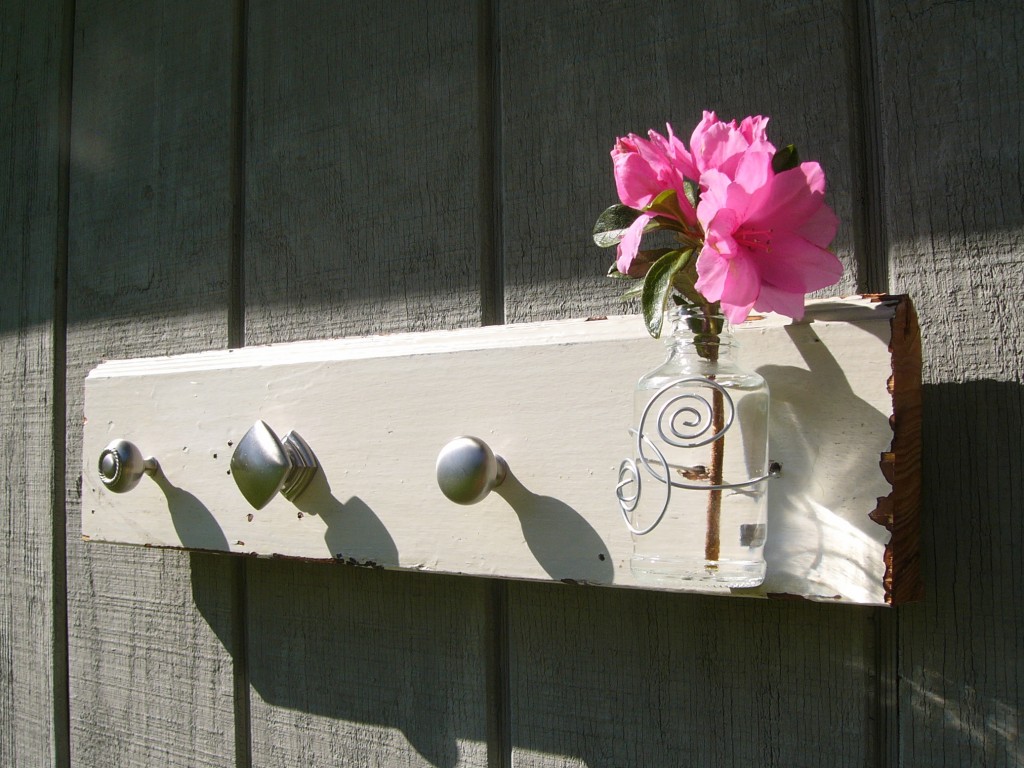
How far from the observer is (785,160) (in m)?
0.45

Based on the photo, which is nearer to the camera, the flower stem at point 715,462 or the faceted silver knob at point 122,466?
the flower stem at point 715,462

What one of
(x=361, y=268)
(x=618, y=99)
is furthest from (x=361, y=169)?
(x=618, y=99)

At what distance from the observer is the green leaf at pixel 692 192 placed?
0.45m

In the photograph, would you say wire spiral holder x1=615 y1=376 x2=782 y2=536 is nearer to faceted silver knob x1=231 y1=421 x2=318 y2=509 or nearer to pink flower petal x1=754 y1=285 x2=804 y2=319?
pink flower petal x1=754 y1=285 x2=804 y2=319

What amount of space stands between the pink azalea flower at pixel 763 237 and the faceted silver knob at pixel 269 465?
34 cm

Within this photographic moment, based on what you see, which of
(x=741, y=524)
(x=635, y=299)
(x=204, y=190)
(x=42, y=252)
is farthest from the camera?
(x=42, y=252)

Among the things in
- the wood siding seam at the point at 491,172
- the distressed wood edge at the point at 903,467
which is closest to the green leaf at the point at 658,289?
the distressed wood edge at the point at 903,467

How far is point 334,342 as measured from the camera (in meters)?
0.68

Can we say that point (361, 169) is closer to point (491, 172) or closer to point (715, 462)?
point (491, 172)

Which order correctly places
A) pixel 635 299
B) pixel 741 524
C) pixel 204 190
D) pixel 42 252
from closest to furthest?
pixel 741 524
pixel 635 299
pixel 204 190
pixel 42 252

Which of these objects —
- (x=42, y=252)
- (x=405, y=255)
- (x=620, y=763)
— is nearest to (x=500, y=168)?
(x=405, y=255)

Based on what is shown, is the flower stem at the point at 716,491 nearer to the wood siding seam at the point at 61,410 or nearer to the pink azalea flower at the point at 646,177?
the pink azalea flower at the point at 646,177

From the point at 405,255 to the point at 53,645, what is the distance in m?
0.54

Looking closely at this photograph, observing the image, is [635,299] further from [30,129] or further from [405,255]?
[30,129]
